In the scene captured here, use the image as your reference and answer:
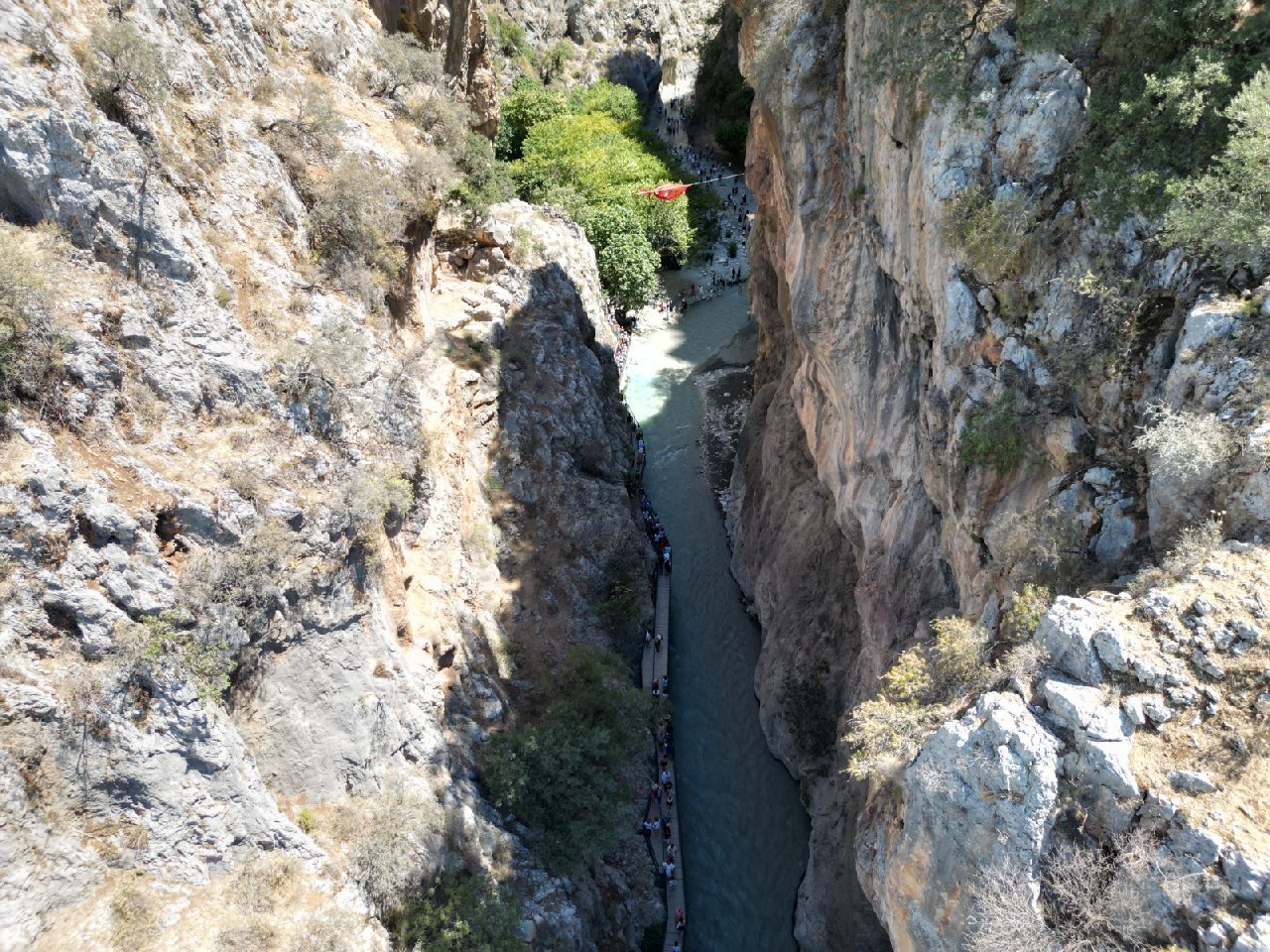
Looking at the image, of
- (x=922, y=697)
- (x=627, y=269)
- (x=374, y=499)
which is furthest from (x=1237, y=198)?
(x=627, y=269)

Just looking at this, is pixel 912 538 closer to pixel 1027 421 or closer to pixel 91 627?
pixel 1027 421

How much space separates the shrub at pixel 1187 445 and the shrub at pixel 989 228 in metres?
3.58

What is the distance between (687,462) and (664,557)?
20.1 ft

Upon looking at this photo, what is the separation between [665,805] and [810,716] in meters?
4.52

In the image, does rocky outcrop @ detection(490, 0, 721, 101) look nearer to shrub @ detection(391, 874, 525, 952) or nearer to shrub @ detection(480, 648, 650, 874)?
shrub @ detection(480, 648, 650, 874)

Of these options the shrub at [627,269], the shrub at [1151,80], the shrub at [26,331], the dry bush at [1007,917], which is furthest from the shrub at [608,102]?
the dry bush at [1007,917]

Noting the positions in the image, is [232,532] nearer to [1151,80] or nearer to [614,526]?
[614,526]

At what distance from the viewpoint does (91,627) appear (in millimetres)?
10844

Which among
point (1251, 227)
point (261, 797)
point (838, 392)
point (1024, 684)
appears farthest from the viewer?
point (838, 392)

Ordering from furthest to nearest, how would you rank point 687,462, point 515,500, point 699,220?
point 699,220 → point 687,462 → point 515,500

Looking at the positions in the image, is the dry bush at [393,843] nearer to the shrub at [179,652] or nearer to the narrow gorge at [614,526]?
the narrow gorge at [614,526]

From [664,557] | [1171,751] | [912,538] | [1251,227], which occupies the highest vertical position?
[1251,227]

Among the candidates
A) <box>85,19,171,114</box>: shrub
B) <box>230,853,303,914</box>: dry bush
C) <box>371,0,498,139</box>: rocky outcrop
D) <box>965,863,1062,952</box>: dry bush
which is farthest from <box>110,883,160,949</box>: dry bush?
<box>371,0,498,139</box>: rocky outcrop

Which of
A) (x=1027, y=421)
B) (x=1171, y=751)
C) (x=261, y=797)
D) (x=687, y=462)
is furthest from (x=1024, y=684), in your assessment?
(x=687, y=462)
